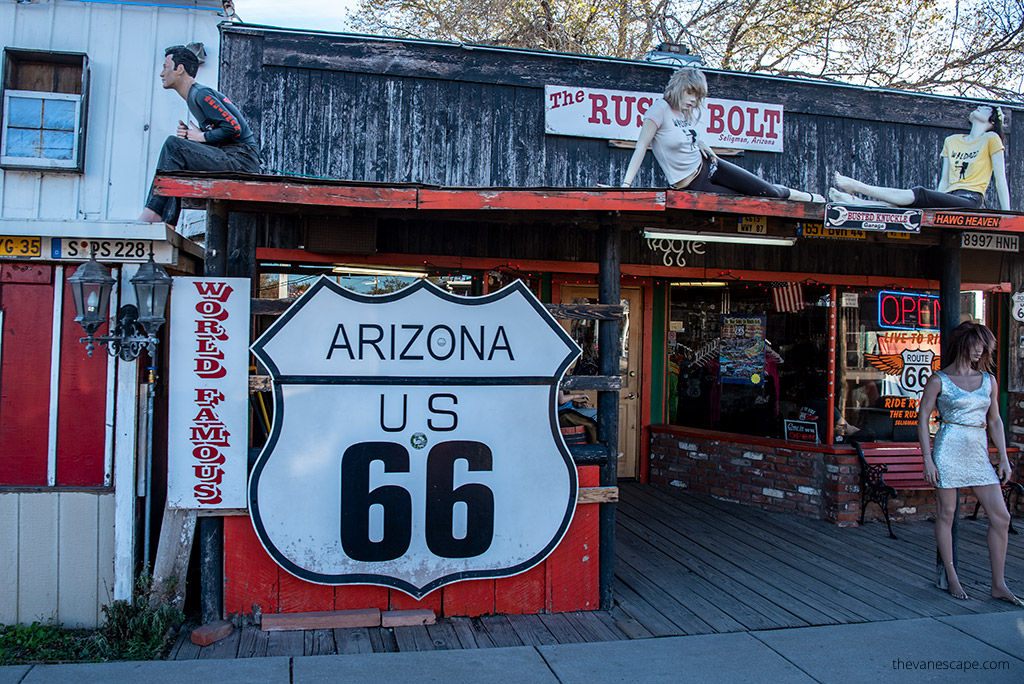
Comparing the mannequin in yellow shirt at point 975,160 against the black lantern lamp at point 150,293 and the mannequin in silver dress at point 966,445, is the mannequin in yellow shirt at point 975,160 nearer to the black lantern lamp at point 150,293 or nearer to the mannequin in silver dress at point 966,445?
the mannequin in silver dress at point 966,445

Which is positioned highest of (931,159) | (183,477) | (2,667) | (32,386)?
(931,159)

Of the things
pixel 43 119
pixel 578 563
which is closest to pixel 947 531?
pixel 578 563

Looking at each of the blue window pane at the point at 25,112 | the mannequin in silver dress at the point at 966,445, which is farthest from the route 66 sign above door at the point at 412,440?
the blue window pane at the point at 25,112

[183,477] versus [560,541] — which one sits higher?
[183,477]

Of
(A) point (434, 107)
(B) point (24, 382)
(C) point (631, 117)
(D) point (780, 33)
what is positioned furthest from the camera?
(D) point (780, 33)

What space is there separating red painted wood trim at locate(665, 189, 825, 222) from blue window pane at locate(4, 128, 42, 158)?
563cm

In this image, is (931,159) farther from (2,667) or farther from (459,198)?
(2,667)

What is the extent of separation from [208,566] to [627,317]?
4.90 meters

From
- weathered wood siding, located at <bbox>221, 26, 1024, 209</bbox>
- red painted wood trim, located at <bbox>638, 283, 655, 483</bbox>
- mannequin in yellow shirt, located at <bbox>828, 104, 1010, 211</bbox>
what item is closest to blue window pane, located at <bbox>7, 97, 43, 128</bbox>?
weathered wood siding, located at <bbox>221, 26, 1024, 209</bbox>

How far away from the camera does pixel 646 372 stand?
7781 mm

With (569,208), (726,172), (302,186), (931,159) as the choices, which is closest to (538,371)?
(569,208)

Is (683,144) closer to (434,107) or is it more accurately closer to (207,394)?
(434,107)

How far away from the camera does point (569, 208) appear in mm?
4090

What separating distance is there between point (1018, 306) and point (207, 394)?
7654 millimetres
